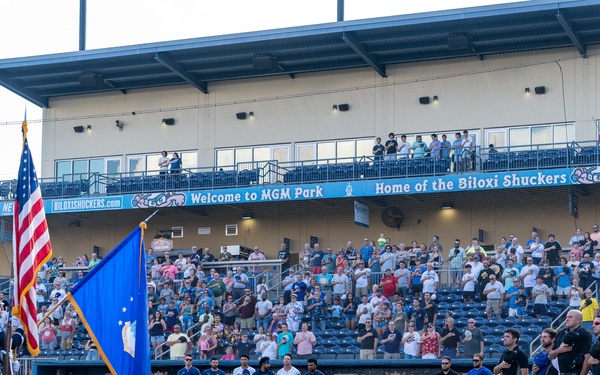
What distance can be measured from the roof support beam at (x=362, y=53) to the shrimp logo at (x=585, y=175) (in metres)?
7.39

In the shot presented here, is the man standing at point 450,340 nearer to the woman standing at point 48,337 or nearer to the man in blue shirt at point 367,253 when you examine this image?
the man in blue shirt at point 367,253

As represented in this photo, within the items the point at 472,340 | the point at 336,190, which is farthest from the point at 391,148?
the point at 472,340

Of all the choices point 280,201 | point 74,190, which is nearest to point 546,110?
point 280,201

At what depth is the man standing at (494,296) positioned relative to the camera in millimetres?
24641

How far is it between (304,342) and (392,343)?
2.02 meters

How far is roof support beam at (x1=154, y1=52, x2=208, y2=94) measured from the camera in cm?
3503

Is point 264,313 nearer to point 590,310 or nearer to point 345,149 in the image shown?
point 590,310

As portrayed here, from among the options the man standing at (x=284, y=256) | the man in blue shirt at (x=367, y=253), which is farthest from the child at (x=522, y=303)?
the man standing at (x=284, y=256)

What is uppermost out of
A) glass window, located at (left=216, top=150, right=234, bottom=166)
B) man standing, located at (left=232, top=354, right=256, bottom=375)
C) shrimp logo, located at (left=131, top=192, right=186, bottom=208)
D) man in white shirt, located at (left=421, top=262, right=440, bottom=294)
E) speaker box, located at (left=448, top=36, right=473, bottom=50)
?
speaker box, located at (left=448, top=36, right=473, bottom=50)

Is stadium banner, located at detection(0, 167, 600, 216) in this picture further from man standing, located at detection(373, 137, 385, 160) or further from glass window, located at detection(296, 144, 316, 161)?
glass window, located at detection(296, 144, 316, 161)

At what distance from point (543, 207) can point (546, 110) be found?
2.76 meters

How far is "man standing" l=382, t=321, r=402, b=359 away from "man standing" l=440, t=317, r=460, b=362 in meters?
Answer: 0.94

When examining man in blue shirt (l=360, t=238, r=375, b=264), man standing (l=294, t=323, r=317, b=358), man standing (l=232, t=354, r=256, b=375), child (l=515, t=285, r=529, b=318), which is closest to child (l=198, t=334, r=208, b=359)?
man standing (l=294, t=323, r=317, b=358)

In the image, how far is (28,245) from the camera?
43.9 feet
